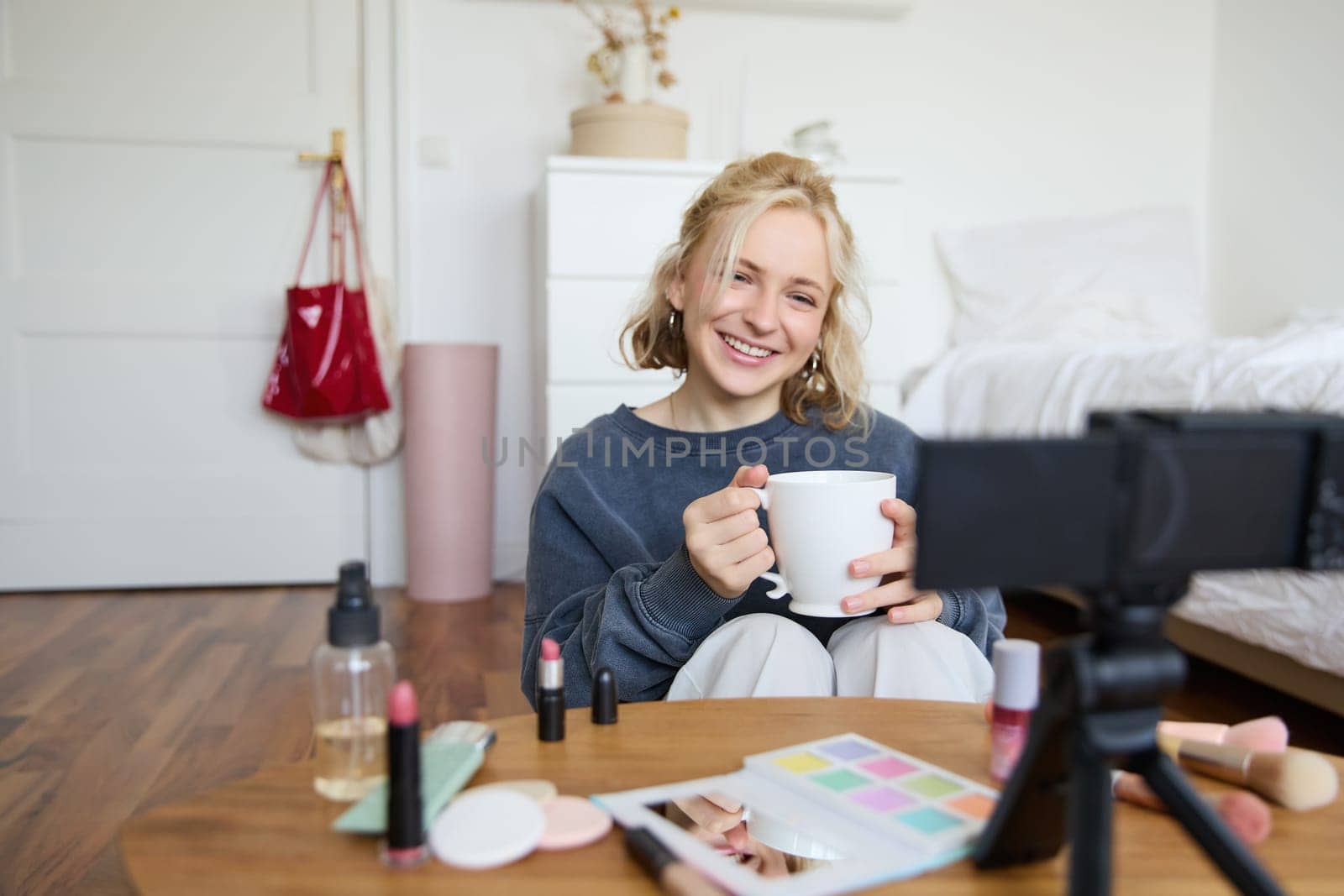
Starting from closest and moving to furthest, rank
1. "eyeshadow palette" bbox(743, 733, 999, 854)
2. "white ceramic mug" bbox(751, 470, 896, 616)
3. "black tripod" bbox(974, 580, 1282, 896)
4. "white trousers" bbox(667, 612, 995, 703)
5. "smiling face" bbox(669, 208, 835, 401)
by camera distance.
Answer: "black tripod" bbox(974, 580, 1282, 896) < "eyeshadow palette" bbox(743, 733, 999, 854) < "white ceramic mug" bbox(751, 470, 896, 616) < "white trousers" bbox(667, 612, 995, 703) < "smiling face" bbox(669, 208, 835, 401)

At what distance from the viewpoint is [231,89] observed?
2990mm

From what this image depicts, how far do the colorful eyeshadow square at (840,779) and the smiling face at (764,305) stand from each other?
67 centimetres

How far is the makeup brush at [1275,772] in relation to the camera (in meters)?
0.62

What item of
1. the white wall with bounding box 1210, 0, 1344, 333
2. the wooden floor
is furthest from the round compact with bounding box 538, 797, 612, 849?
the white wall with bounding box 1210, 0, 1344, 333

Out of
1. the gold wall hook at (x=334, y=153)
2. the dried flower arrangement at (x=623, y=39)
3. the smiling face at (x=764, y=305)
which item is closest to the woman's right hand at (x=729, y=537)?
the smiling face at (x=764, y=305)

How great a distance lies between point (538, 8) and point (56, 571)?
6.87ft

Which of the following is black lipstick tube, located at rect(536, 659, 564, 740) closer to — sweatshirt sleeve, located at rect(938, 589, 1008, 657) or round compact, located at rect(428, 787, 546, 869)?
round compact, located at rect(428, 787, 546, 869)

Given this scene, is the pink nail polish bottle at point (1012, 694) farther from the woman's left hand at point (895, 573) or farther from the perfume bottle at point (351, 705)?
the perfume bottle at point (351, 705)

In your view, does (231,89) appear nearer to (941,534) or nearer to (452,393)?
(452,393)

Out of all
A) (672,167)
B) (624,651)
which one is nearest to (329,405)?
(672,167)

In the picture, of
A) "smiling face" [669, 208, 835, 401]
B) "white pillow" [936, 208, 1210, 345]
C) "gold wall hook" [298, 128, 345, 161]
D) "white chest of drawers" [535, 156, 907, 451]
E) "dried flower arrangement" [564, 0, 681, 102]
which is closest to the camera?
"smiling face" [669, 208, 835, 401]

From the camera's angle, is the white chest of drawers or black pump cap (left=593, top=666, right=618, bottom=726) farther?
the white chest of drawers

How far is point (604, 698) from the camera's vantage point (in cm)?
75

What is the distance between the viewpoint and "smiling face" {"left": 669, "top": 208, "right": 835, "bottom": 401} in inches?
48.9
